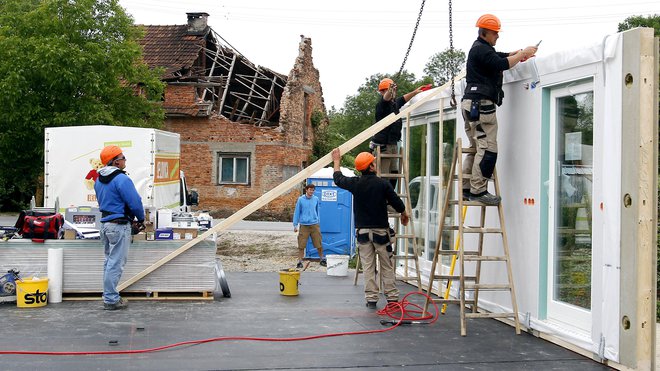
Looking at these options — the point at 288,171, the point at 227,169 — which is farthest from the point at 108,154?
the point at 288,171

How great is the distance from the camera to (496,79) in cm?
871

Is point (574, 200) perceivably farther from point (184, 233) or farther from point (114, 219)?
point (114, 219)

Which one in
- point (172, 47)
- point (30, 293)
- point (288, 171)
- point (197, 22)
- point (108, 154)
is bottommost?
point (30, 293)

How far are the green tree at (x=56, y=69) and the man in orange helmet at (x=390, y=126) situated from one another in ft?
44.4

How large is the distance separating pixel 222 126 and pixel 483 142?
76.1ft

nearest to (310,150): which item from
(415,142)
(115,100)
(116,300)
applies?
(115,100)

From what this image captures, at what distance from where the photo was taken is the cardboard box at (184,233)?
10.9m

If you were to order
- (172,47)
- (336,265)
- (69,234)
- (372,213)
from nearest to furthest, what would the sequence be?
(372,213) → (69,234) → (336,265) → (172,47)

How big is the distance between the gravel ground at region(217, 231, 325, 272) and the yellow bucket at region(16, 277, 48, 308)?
18.6 feet

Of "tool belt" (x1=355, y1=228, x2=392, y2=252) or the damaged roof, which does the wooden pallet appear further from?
the damaged roof

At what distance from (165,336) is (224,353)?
1.09 metres

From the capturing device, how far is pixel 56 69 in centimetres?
2216

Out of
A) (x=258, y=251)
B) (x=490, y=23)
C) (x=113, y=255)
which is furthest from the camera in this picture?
(x=258, y=251)

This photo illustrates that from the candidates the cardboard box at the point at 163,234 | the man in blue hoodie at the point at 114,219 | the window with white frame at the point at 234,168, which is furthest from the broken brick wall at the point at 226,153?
the man in blue hoodie at the point at 114,219
